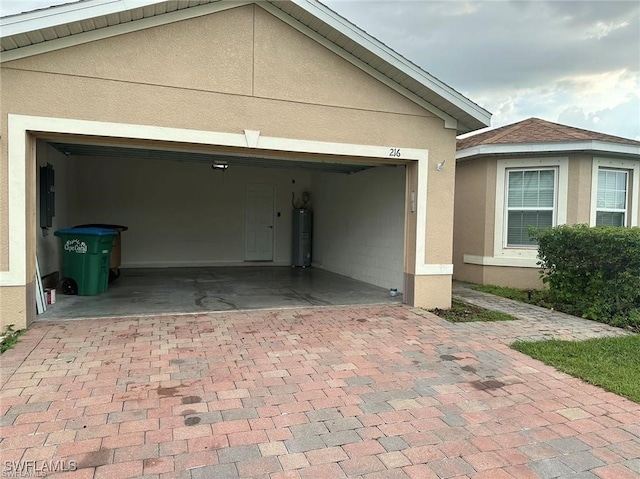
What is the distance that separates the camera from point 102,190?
1141 centimetres

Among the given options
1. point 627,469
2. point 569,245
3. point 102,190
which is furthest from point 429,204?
point 102,190

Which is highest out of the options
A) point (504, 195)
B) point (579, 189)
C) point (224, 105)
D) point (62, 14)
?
point (62, 14)

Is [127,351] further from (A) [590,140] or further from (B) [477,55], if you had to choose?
(B) [477,55]

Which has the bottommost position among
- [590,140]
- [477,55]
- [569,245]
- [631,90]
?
[569,245]

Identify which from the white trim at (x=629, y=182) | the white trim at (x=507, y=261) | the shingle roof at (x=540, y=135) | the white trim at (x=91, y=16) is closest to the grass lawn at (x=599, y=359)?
the white trim at (x=507, y=261)

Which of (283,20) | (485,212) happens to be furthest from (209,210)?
(485,212)

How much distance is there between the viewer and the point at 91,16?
4953 mm

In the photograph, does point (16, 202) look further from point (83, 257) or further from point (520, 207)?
point (520, 207)

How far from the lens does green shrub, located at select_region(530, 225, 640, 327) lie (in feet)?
20.6

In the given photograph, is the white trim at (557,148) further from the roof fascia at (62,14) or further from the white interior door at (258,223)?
the roof fascia at (62,14)

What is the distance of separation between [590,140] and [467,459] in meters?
7.90

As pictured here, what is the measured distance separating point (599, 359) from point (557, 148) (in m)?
5.26

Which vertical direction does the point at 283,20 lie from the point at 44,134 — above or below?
above

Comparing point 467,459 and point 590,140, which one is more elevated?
point 590,140
